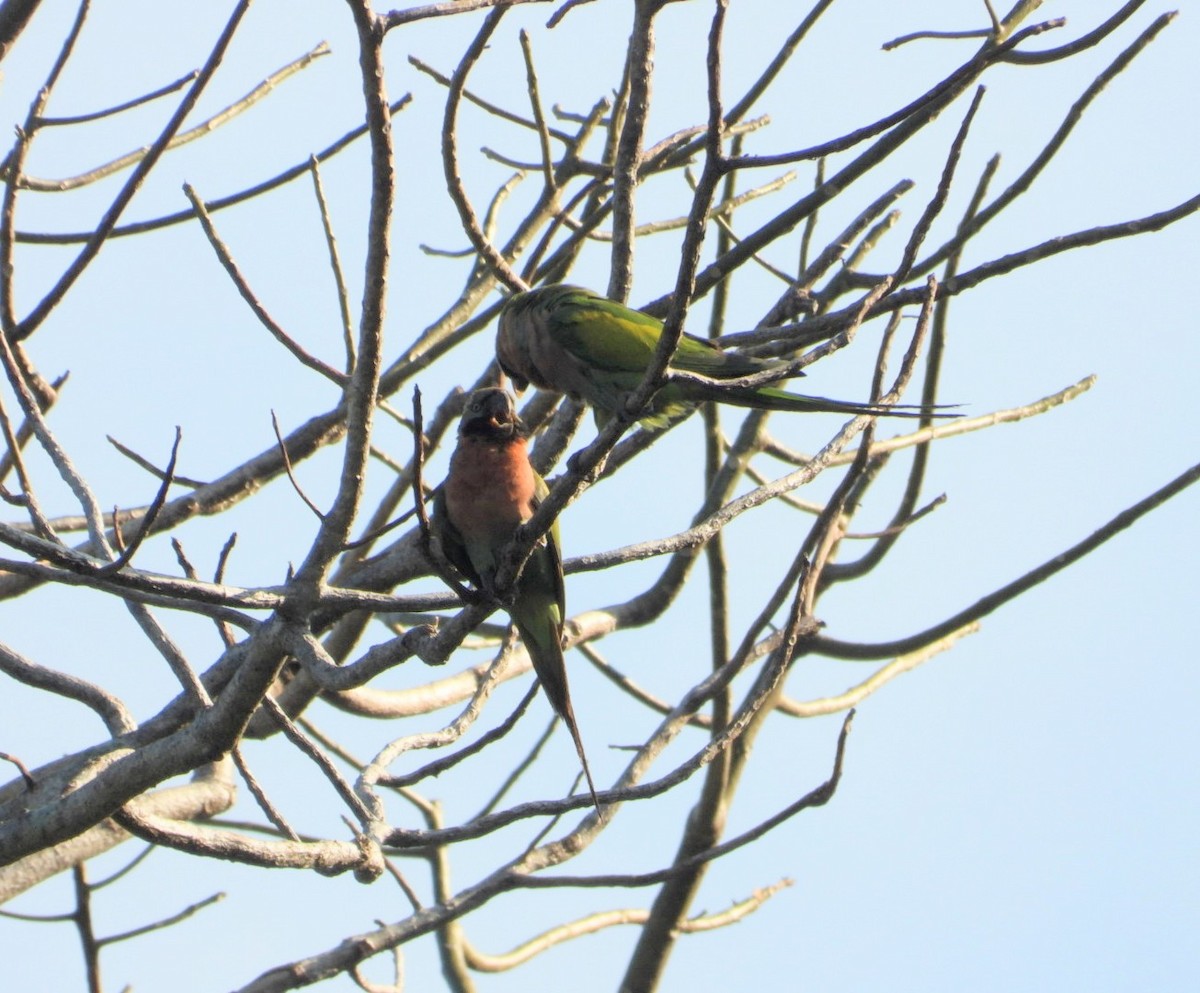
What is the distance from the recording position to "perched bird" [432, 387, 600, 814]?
15.9 feet

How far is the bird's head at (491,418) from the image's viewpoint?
5.03m

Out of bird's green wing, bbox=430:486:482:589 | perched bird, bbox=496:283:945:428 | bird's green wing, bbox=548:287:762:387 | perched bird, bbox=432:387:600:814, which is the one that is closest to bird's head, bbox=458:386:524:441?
perched bird, bbox=432:387:600:814

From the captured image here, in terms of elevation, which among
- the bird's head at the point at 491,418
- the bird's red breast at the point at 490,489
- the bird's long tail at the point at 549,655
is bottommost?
the bird's long tail at the point at 549,655

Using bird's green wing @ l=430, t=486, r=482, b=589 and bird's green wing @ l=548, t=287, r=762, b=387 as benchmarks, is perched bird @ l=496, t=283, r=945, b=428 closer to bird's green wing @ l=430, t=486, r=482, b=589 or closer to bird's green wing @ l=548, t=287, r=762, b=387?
bird's green wing @ l=548, t=287, r=762, b=387

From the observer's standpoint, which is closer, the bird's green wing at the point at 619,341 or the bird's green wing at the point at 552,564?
the bird's green wing at the point at 552,564

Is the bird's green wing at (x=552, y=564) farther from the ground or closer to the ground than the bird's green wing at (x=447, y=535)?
closer to the ground

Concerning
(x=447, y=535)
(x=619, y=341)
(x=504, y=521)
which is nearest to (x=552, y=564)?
(x=504, y=521)

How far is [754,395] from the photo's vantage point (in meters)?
4.49

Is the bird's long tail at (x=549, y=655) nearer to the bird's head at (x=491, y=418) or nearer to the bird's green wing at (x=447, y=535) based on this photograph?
the bird's green wing at (x=447, y=535)

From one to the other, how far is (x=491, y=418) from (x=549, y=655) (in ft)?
2.93

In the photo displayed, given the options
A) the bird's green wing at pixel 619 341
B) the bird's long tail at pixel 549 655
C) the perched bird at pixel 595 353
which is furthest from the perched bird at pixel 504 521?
the bird's green wing at pixel 619 341

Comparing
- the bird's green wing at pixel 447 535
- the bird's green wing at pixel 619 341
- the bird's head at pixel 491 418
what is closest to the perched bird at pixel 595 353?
the bird's green wing at pixel 619 341

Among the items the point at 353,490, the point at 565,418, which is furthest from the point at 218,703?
the point at 565,418

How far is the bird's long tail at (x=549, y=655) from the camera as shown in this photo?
16.0 ft
